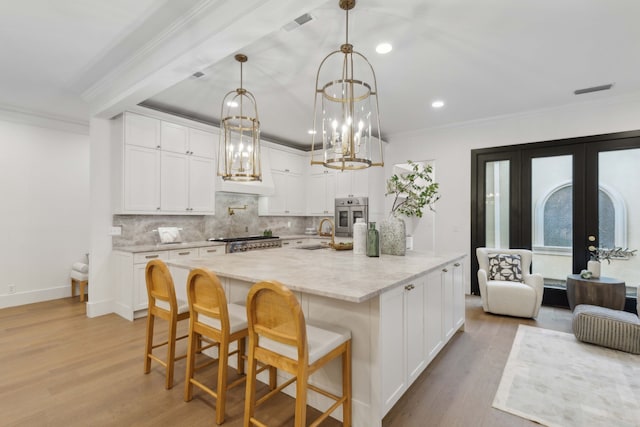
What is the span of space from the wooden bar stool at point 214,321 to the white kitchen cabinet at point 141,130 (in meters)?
2.89

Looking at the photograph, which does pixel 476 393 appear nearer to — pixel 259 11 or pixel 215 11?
pixel 259 11

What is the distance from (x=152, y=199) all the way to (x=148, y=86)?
1695 millimetres

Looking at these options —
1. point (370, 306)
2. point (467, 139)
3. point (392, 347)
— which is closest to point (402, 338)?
point (392, 347)

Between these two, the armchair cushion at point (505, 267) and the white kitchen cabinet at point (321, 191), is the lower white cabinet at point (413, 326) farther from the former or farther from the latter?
the white kitchen cabinet at point (321, 191)

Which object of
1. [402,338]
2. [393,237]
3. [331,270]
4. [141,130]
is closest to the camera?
[402,338]

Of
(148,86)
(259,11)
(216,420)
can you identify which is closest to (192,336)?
(216,420)

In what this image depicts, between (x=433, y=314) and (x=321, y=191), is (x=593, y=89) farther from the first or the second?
(x=321, y=191)

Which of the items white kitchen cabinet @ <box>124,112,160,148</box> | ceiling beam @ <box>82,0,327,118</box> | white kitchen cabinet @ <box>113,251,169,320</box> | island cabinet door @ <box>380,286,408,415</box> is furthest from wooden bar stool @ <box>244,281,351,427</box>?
white kitchen cabinet @ <box>124,112,160,148</box>

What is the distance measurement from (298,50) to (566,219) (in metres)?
4.39

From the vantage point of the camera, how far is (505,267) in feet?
13.6

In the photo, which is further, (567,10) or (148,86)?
(148,86)

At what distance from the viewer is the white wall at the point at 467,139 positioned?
4.11m

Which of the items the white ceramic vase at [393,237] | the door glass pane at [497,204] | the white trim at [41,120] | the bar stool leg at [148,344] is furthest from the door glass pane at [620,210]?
the white trim at [41,120]

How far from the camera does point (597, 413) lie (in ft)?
6.53
